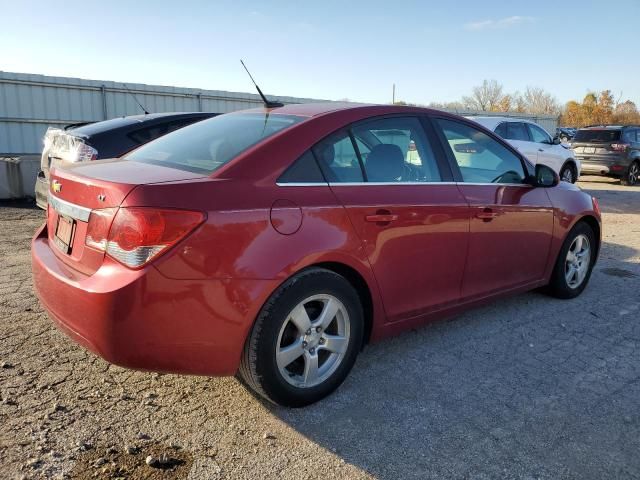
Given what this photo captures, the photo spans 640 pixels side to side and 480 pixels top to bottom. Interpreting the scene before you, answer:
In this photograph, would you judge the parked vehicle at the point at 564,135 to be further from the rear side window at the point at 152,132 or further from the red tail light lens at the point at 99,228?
the red tail light lens at the point at 99,228

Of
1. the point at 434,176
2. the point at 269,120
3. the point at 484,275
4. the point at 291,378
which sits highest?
the point at 269,120

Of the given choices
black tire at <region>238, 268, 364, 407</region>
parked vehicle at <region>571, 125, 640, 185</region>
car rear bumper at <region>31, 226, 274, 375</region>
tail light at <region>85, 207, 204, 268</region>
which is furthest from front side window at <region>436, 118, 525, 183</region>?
parked vehicle at <region>571, 125, 640, 185</region>

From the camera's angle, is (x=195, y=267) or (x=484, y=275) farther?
(x=484, y=275)

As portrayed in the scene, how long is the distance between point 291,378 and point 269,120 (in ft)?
Answer: 5.12

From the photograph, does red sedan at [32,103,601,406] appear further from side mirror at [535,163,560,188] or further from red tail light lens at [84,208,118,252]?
side mirror at [535,163,560,188]

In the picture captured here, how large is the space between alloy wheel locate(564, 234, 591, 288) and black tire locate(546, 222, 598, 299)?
0.09 ft

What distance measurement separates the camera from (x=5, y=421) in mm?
2668

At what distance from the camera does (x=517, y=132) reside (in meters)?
12.2

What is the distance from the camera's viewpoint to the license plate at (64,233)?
2.74 m

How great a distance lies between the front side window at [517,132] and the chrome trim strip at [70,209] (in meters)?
10.8

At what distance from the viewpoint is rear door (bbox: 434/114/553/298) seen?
12.3 ft

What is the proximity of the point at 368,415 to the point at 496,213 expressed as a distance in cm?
185

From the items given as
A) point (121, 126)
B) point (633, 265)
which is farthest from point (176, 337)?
point (633, 265)

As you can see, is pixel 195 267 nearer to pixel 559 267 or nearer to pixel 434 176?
pixel 434 176
